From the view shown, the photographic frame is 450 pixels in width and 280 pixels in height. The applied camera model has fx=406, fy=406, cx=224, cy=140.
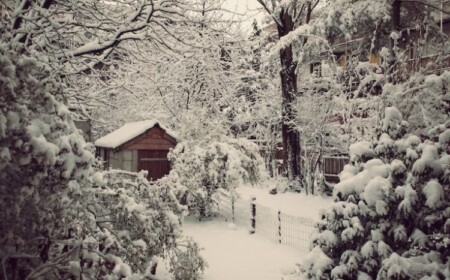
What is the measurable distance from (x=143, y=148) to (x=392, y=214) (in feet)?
32.1

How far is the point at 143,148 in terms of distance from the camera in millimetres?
13297

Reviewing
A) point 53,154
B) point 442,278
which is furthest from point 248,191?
point 53,154

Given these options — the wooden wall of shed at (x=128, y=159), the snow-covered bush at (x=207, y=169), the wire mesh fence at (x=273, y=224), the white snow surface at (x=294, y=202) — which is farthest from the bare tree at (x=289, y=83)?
the wooden wall of shed at (x=128, y=159)

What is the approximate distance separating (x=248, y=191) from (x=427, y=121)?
16687 mm

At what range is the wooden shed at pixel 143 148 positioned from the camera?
13.1 m

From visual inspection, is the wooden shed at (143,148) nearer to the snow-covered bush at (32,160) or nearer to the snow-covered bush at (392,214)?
the snow-covered bush at (392,214)

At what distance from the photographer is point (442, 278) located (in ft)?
13.7

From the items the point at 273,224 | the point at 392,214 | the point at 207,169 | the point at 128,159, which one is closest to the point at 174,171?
the point at 207,169

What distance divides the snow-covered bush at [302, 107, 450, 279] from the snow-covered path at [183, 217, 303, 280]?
10.4 feet

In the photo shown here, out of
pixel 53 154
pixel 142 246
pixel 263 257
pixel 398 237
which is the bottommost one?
pixel 263 257

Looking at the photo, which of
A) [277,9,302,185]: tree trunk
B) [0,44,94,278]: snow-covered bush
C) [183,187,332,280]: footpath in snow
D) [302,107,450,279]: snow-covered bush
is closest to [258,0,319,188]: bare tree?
[277,9,302,185]: tree trunk

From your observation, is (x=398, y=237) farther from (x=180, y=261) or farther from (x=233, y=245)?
(x=233, y=245)

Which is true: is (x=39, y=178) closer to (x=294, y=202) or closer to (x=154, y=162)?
(x=154, y=162)

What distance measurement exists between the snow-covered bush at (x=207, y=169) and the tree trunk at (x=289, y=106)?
20.7 ft
